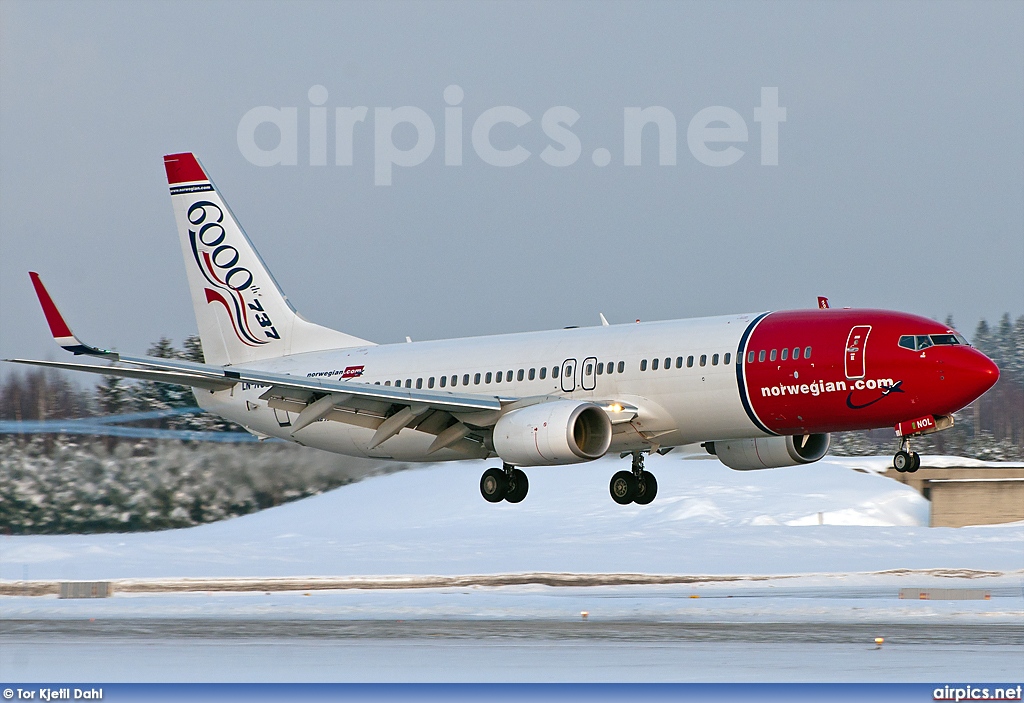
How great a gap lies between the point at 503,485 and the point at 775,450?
7.13 meters

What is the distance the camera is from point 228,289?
155 feet

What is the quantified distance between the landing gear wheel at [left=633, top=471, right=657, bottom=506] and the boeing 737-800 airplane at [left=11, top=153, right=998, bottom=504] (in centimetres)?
4

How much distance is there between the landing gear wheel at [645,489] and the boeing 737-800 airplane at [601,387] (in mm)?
43

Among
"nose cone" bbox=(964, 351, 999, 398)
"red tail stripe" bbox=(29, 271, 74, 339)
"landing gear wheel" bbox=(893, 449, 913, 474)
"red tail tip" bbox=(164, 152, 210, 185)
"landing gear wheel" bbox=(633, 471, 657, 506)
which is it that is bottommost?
"landing gear wheel" bbox=(633, 471, 657, 506)

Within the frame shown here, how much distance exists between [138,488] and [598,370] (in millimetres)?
19698

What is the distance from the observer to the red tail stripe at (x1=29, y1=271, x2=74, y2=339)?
35.2 m

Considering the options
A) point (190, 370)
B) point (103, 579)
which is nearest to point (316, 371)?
point (190, 370)

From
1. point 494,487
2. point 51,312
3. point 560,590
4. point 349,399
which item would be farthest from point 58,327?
point 560,590

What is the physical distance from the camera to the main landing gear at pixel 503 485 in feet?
130

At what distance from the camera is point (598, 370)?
37.7 meters

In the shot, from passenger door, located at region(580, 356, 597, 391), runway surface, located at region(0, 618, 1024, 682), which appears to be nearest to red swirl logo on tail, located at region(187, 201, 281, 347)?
runway surface, located at region(0, 618, 1024, 682)

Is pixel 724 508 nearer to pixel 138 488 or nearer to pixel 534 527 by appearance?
pixel 534 527

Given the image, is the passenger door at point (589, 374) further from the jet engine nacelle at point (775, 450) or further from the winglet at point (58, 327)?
the winglet at point (58, 327)

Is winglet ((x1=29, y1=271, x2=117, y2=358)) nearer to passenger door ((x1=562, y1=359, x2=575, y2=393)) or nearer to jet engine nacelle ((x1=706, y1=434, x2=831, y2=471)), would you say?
passenger door ((x1=562, y1=359, x2=575, y2=393))
